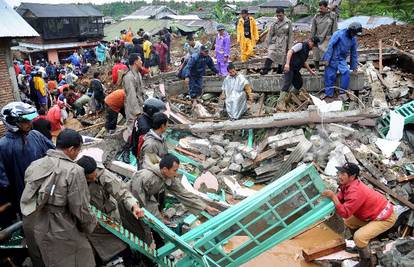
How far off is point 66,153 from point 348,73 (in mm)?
6936

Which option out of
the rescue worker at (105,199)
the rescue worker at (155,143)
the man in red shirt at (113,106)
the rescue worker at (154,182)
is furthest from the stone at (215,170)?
the rescue worker at (105,199)

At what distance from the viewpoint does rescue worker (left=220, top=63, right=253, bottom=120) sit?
8320 mm

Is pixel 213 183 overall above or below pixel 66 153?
below

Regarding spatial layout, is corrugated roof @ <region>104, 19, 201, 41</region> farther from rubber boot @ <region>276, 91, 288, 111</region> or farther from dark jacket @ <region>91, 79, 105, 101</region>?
rubber boot @ <region>276, 91, 288, 111</region>

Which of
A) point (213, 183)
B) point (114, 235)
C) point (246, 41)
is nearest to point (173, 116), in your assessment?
point (213, 183)

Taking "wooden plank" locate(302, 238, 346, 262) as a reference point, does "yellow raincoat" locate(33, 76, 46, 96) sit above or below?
above

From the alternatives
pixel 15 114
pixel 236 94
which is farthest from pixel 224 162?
pixel 15 114

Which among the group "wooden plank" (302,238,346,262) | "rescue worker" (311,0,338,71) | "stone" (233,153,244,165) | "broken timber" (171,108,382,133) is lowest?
"wooden plank" (302,238,346,262)

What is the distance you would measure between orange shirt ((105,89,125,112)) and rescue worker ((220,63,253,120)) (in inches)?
95.7

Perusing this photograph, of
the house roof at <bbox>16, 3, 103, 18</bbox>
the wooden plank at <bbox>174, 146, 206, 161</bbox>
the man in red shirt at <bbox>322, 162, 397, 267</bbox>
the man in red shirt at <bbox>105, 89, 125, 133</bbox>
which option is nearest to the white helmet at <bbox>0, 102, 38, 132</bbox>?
the man in red shirt at <bbox>105, 89, 125, 133</bbox>

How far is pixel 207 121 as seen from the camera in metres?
8.51

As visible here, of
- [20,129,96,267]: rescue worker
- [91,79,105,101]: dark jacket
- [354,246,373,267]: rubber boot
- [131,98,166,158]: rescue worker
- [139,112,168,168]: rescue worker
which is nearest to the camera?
[20,129,96,267]: rescue worker

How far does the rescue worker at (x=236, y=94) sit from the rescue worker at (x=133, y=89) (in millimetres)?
2159

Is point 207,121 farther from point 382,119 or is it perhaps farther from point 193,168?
point 382,119
